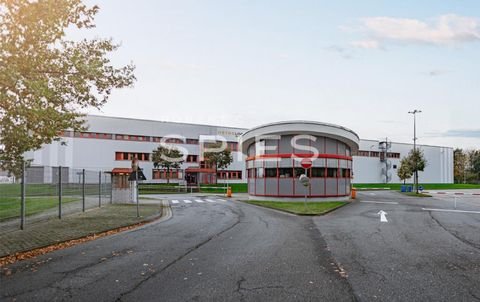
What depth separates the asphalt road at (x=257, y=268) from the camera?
581cm

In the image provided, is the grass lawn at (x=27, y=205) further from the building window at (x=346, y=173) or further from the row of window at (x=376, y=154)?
the row of window at (x=376, y=154)

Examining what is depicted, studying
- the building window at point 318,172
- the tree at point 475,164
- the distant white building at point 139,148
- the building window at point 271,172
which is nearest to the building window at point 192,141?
the distant white building at point 139,148

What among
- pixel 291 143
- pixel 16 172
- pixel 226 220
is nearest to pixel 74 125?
pixel 16 172

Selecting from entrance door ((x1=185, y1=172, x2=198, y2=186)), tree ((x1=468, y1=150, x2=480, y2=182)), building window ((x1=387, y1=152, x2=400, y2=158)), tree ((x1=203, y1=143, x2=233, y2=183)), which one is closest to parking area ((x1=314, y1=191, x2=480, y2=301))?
tree ((x1=203, y1=143, x2=233, y2=183))

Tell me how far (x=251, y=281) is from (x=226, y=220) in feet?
Result: 33.2

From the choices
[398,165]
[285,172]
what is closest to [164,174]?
[285,172]

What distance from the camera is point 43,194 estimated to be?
15688 millimetres

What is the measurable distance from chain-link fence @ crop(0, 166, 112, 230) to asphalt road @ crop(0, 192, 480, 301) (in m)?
3.71

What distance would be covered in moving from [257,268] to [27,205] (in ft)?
34.7

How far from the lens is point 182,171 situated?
2386 inches

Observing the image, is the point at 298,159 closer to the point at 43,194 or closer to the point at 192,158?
the point at 43,194

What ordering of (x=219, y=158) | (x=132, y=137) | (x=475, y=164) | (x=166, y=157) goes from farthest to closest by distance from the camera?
1. (x=475, y=164)
2. (x=132, y=137)
3. (x=219, y=158)
4. (x=166, y=157)

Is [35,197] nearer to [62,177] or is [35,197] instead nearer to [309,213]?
[62,177]

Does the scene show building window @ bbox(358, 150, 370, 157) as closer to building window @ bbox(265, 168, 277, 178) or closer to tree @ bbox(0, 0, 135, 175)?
building window @ bbox(265, 168, 277, 178)
